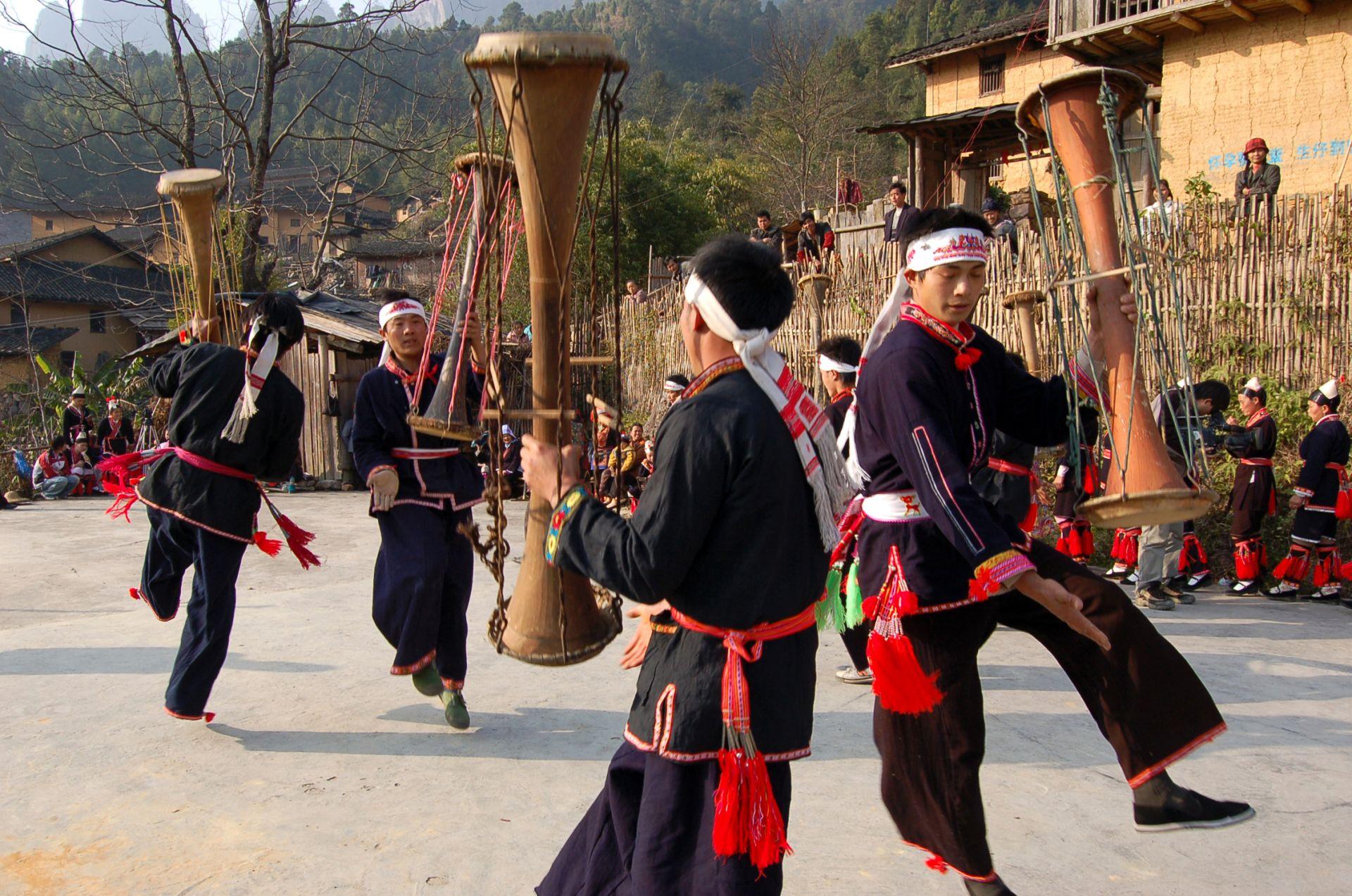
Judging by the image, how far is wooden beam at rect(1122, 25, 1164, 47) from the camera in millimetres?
13734

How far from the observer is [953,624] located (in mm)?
2633

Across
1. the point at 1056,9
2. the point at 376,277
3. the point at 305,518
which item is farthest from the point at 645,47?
the point at 305,518

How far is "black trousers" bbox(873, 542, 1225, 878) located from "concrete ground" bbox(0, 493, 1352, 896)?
0.34 m

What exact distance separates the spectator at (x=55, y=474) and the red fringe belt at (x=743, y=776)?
→ 45.3 feet

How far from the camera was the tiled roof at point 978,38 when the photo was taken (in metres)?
21.0

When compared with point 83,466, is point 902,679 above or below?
above

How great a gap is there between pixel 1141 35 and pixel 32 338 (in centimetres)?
2784

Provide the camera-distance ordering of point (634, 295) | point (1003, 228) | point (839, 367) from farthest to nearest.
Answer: point (634, 295), point (1003, 228), point (839, 367)

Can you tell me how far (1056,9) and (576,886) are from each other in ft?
52.2

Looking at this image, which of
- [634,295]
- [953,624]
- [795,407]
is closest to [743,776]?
[795,407]

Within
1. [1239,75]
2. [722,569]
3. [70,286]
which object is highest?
[1239,75]

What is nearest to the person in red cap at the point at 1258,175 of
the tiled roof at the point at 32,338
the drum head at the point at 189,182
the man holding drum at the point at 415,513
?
the man holding drum at the point at 415,513

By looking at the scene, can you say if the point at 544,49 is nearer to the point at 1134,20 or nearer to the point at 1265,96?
the point at 1265,96

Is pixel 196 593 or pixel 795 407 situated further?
pixel 196 593
